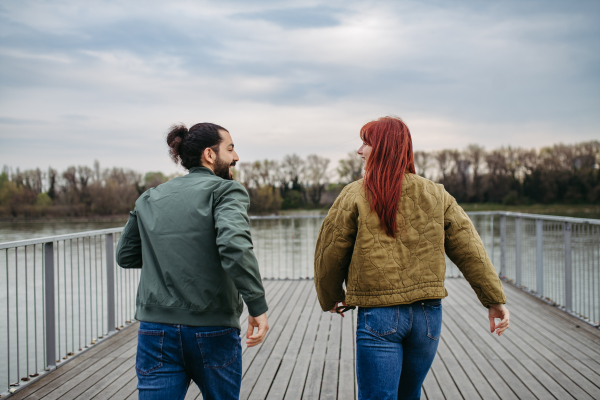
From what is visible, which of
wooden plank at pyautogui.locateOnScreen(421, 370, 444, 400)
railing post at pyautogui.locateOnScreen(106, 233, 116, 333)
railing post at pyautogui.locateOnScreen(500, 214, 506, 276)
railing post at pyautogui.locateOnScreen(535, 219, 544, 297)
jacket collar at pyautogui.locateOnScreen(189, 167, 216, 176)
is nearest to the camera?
jacket collar at pyautogui.locateOnScreen(189, 167, 216, 176)

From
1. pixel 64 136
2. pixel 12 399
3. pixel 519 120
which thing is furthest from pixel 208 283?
pixel 519 120

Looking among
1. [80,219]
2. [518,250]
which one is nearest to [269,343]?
[518,250]

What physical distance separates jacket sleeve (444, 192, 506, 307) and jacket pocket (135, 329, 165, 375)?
0.91 metres

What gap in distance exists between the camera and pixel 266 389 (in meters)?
2.48

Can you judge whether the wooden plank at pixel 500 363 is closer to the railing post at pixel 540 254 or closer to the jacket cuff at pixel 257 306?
the railing post at pixel 540 254

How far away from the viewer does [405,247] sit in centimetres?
125

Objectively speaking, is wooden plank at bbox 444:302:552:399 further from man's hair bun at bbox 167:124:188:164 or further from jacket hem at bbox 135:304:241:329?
man's hair bun at bbox 167:124:188:164

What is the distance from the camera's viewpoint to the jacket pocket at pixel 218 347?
1.23 meters

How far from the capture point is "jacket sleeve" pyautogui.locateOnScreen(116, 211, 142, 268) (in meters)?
1.42

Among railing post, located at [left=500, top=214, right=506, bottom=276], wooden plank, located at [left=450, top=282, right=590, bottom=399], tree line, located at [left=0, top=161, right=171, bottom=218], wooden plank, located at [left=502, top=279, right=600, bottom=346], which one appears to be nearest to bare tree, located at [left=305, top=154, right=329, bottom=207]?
tree line, located at [left=0, top=161, right=171, bottom=218]

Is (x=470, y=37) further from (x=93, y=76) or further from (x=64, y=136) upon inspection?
(x=64, y=136)

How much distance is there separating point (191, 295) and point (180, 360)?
20 cm

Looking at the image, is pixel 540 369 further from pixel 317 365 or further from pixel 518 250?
pixel 518 250

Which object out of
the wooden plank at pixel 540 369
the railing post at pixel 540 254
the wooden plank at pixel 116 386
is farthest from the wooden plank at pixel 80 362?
the railing post at pixel 540 254
